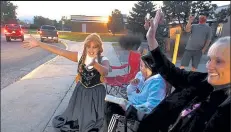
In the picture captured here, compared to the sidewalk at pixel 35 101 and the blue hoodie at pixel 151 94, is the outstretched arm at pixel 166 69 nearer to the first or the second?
the blue hoodie at pixel 151 94

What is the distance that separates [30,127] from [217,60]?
2984 mm

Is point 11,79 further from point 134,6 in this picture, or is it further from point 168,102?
point 134,6

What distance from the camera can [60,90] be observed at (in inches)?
225

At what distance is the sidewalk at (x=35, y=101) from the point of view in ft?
12.4

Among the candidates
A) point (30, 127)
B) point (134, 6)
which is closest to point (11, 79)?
point (30, 127)

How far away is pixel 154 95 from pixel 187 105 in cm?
71

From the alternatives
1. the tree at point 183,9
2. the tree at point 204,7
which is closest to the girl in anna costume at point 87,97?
the tree at point 183,9

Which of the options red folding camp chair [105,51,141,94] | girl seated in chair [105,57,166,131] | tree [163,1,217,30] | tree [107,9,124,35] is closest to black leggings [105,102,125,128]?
girl seated in chair [105,57,166,131]

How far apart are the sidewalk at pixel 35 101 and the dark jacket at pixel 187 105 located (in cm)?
179

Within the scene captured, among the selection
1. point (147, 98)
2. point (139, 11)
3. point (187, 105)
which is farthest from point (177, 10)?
point (187, 105)

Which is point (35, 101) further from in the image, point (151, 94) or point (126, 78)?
point (151, 94)

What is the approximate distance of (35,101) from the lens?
488 centimetres

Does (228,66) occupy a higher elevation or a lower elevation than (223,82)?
higher

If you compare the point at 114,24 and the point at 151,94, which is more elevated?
the point at 114,24
